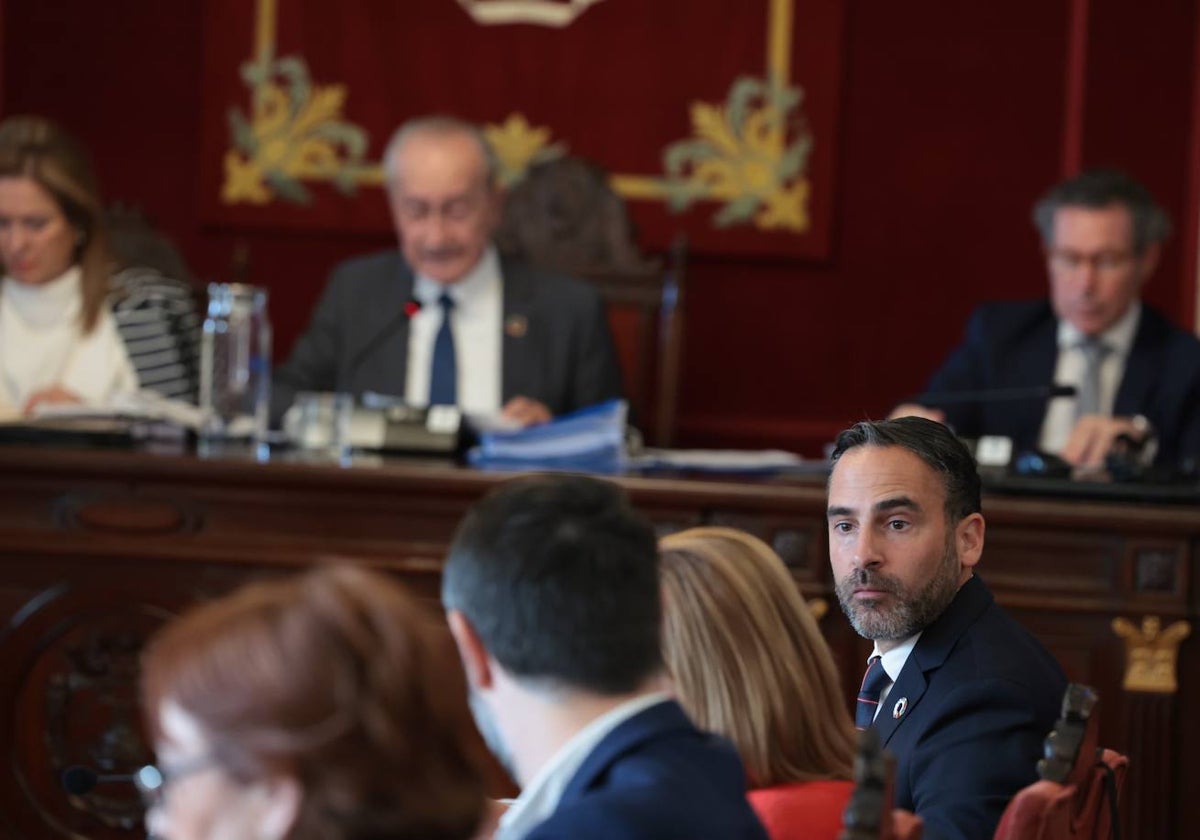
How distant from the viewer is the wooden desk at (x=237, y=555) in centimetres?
343

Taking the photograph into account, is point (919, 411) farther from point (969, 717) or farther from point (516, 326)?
point (969, 717)

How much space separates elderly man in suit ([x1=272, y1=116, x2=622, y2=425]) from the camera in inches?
175

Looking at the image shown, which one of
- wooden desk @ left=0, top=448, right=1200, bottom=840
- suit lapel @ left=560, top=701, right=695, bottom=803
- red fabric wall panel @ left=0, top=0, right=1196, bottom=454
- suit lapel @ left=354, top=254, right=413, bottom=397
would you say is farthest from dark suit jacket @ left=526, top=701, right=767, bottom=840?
red fabric wall panel @ left=0, top=0, right=1196, bottom=454

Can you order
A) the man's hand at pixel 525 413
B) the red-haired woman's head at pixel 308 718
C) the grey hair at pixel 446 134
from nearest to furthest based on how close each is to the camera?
the red-haired woman's head at pixel 308 718
the man's hand at pixel 525 413
the grey hair at pixel 446 134

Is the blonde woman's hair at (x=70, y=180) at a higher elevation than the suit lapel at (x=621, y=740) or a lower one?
higher

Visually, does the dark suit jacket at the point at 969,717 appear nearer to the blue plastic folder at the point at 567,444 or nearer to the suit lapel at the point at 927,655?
the suit lapel at the point at 927,655

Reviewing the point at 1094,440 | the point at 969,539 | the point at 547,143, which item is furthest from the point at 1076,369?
the point at 969,539

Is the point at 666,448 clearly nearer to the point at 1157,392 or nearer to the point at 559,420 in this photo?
the point at 559,420

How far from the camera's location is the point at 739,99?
5.45 m

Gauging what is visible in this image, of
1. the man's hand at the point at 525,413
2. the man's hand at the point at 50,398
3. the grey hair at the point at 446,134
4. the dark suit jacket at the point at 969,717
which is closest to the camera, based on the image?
the dark suit jacket at the point at 969,717

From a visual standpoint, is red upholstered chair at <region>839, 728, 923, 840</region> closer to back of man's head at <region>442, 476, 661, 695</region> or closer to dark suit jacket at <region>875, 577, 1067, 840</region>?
back of man's head at <region>442, 476, 661, 695</region>

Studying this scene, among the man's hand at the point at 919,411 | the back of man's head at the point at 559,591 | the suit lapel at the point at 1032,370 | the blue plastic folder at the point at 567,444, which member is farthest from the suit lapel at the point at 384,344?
the back of man's head at the point at 559,591

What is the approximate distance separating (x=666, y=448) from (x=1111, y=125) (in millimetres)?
1726

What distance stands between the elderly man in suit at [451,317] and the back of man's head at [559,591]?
2.93 m
